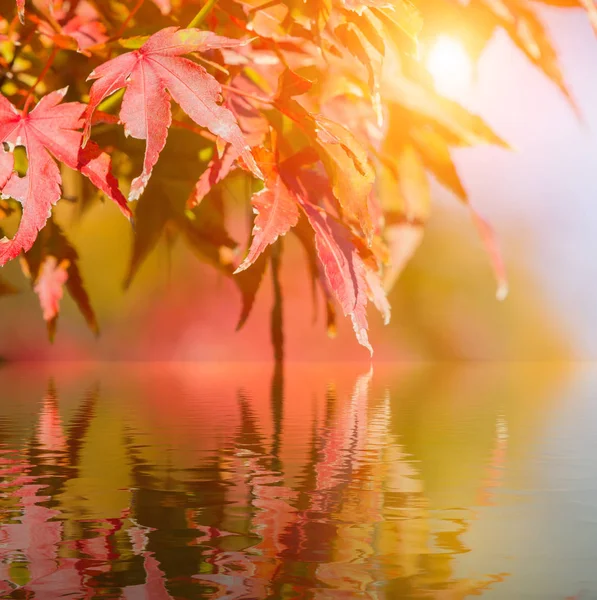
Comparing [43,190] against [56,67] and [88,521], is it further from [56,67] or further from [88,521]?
[56,67]

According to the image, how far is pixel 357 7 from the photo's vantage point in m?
0.66

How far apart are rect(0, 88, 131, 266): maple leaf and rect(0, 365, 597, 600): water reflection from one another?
19 centimetres

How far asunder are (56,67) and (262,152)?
0.34 m

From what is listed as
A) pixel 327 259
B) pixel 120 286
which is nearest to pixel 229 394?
pixel 120 286

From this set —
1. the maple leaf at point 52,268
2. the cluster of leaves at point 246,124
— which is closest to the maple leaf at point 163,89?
the cluster of leaves at point 246,124

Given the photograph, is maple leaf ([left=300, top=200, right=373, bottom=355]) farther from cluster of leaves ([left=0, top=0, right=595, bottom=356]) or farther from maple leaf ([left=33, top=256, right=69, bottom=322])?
maple leaf ([left=33, top=256, right=69, bottom=322])

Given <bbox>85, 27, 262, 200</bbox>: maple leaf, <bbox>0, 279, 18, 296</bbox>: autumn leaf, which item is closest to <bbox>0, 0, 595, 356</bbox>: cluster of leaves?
<bbox>85, 27, 262, 200</bbox>: maple leaf

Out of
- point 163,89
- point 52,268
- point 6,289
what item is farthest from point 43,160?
point 6,289

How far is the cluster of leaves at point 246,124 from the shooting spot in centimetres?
65

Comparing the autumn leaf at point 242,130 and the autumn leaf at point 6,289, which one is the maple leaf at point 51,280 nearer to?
the autumn leaf at point 242,130

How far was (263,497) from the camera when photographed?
621 mm

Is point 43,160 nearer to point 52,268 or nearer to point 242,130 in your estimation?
point 242,130

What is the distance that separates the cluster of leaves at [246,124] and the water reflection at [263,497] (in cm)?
13

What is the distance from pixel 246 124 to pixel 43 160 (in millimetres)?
233
